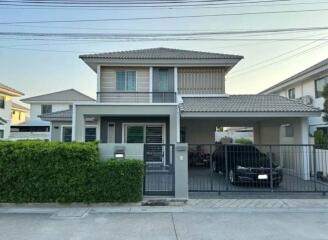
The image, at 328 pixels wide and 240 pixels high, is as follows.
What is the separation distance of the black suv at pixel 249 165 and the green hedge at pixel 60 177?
3.73 metres

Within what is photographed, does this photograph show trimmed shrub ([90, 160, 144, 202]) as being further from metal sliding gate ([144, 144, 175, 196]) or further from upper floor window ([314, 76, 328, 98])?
upper floor window ([314, 76, 328, 98])

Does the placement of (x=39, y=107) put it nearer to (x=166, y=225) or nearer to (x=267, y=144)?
(x=267, y=144)

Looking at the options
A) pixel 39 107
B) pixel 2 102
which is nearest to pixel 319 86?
pixel 2 102

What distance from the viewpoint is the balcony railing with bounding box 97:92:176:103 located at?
18.0 metres

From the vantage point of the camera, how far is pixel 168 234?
612 centimetres

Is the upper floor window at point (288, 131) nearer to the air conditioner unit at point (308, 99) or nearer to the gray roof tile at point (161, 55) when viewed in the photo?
the air conditioner unit at point (308, 99)

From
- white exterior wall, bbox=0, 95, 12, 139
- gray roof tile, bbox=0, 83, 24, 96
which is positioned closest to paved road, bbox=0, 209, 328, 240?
gray roof tile, bbox=0, 83, 24, 96

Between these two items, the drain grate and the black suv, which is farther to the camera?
the black suv

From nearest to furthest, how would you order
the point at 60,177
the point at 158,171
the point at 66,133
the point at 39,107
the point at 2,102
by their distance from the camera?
the point at 60,177 < the point at 158,171 < the point at 66,133 < the point at 2,102 < the point at 39,107

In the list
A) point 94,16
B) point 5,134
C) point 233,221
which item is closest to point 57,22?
point 94,16

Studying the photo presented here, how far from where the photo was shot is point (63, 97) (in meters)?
40.9

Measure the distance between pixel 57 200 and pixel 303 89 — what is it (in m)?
16.1

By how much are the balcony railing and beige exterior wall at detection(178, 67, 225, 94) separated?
0.82 metres

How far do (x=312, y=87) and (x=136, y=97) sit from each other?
33.4ft
